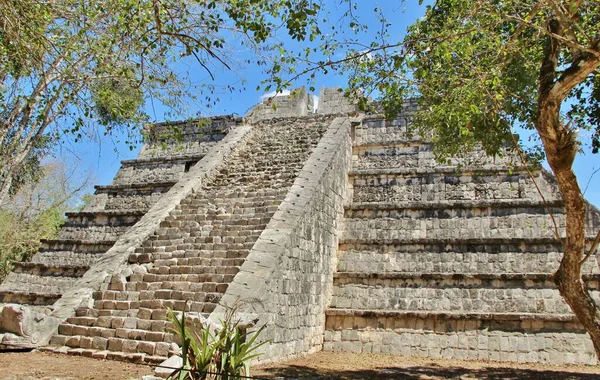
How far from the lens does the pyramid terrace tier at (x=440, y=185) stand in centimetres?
952

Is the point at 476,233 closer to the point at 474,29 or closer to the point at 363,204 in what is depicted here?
the point at 363,204

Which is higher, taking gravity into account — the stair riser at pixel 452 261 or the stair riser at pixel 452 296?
the stair riser at pixel 452 261

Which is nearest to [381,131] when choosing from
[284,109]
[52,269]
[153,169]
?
[284,109]

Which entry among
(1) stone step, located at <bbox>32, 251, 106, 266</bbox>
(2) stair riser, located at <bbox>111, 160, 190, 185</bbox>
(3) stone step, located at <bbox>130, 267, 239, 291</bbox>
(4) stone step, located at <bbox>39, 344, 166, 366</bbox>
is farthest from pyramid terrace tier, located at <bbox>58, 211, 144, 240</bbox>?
(4) stone step, located at <bbox>39, 344, 166, 366</bbox>

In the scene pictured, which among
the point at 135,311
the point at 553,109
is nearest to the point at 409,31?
the point at 553,109

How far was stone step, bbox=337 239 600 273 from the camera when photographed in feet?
27.5

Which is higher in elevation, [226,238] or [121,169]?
[121,169]

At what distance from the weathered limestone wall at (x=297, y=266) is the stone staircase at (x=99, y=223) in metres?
2.54

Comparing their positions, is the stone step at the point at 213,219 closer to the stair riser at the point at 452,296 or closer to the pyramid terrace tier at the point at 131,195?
the stair riser at the point at 452,296

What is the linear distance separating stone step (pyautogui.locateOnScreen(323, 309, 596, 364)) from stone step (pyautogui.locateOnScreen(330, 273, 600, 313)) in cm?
24

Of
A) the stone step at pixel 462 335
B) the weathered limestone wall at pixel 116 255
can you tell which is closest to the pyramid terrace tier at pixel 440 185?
the stone step at pixel 462 335

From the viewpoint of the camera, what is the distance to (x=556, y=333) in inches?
298

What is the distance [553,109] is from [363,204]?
523 cm

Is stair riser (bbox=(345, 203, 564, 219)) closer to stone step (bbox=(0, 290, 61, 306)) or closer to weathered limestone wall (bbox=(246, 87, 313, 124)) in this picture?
weathered limestone wall (bbox=(246, 87, 313, 124))
